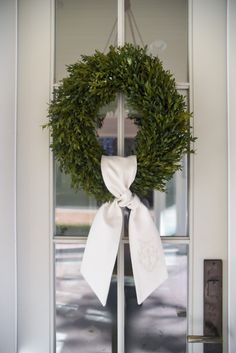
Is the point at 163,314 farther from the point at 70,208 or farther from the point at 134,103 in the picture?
the point at 134,103

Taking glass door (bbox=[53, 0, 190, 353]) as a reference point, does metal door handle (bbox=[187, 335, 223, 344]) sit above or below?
below

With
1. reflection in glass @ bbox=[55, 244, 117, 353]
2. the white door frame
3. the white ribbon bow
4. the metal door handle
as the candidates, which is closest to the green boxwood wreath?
the white ribbon bow

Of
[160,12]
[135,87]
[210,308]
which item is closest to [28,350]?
[210,308]

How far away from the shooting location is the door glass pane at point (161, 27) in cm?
103

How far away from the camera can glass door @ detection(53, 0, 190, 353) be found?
3.37ft

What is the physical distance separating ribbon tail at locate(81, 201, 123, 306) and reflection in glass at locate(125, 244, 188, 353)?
0.13 metres

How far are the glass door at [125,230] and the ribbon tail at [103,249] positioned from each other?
10cm

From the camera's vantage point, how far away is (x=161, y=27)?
1.04 metres

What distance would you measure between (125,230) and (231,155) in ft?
1.36

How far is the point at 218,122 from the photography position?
101cm

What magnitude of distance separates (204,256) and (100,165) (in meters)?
0.45

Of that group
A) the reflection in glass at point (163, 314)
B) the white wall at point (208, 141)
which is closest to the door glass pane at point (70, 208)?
the reflection in glass at point (163, 314)

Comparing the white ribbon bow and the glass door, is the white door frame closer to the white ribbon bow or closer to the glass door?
the glass door

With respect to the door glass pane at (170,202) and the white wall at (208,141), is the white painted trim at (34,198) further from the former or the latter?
the white wall at (208,141)
